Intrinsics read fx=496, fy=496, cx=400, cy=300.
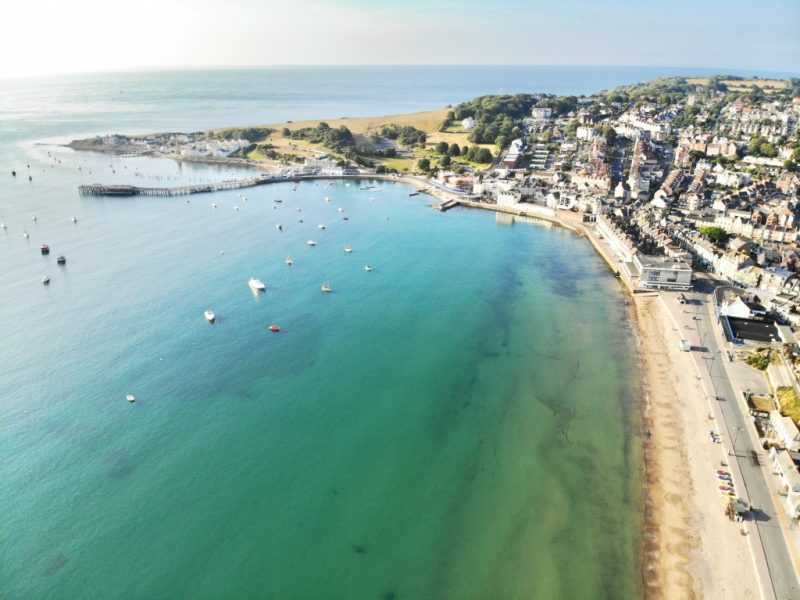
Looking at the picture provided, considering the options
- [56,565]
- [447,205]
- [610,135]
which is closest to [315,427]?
[56,565]

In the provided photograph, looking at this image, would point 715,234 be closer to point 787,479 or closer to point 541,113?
point 787,479

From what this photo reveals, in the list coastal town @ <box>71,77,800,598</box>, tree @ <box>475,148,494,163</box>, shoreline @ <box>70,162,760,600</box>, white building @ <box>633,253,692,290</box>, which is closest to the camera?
shoreline @ <box>70,162,760,600</box>

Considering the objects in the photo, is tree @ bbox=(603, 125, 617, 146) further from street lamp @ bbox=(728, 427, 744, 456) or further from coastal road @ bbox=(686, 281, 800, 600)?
street lamp @ bbox=(728, 427, 744, 456)

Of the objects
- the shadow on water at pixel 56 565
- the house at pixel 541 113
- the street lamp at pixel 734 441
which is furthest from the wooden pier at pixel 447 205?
the house at pixel 541 113

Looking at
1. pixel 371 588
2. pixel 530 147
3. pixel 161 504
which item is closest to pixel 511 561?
pixel 371 588

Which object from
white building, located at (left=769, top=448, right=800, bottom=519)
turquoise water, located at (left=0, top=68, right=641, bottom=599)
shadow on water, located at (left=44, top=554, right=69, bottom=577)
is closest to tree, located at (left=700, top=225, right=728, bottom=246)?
turquoise water, located at (left=0, top=68, right=641, bottom=599)
